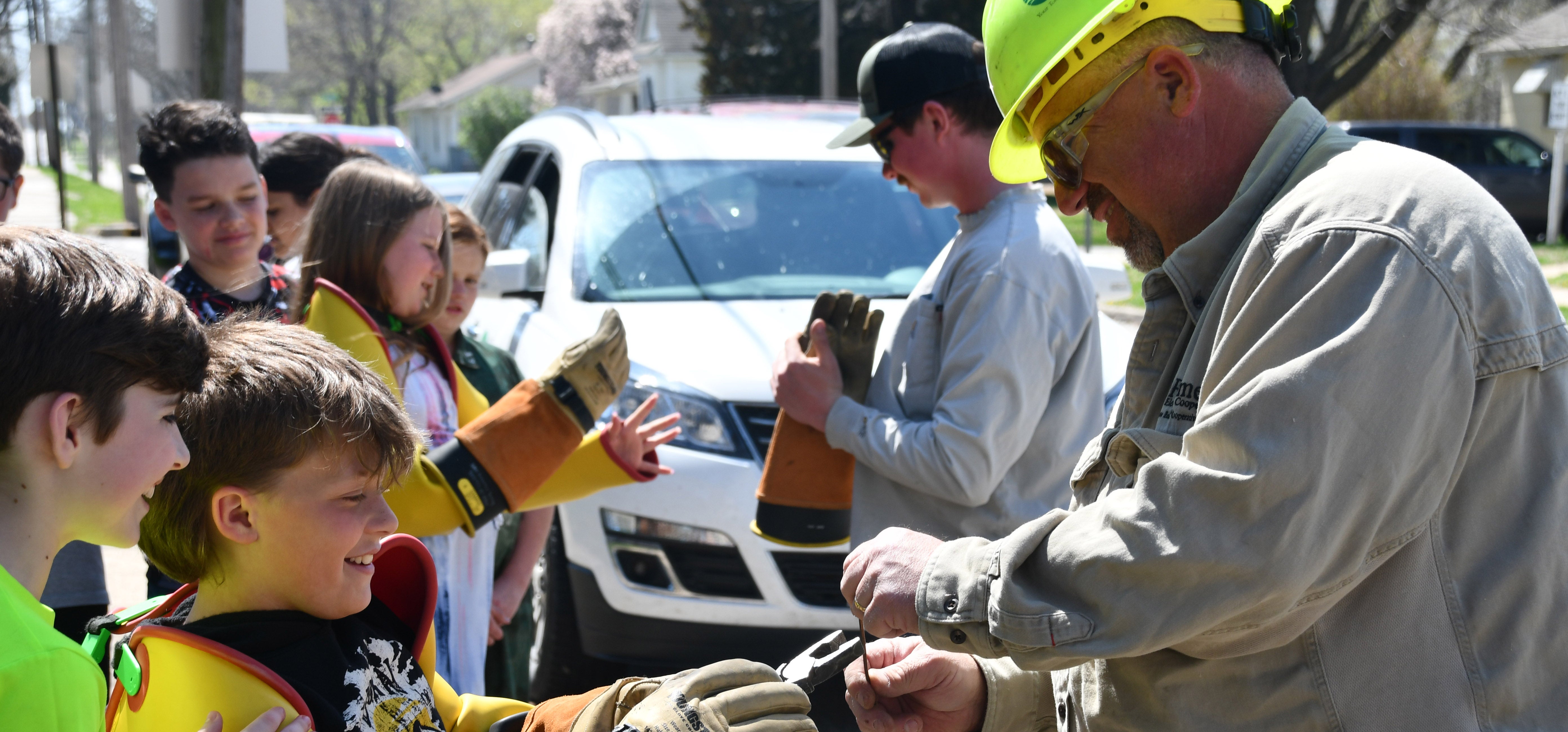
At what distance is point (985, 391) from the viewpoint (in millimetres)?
2729

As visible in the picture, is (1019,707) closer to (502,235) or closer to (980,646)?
(980,646)

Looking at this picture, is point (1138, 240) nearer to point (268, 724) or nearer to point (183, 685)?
point (268, 724)

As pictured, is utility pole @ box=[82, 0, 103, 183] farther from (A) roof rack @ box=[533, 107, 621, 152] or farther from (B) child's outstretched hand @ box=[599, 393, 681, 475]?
(B) child's outstretched hand @ box=[599, 393, 681, 475]

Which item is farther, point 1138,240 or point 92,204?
point 92,204

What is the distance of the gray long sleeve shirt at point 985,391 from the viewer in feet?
8.96

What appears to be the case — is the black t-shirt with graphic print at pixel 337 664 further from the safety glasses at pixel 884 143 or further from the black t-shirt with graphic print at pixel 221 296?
the safety glasses at pixel 884 143

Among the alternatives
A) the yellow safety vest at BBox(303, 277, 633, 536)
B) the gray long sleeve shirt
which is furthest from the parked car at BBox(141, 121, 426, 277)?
the gray long sleeve shirt

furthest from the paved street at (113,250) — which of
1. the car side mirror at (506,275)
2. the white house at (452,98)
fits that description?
the white house at (452,98)

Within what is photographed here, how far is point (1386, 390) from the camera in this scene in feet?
4.51

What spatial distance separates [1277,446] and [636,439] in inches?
69.3

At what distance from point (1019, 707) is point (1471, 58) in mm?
38123

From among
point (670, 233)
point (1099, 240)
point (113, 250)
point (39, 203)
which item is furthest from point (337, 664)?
point (39, 203)

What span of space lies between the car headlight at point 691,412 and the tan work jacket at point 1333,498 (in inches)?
89.2

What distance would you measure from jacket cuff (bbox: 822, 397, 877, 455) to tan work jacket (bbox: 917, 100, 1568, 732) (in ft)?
3.81
